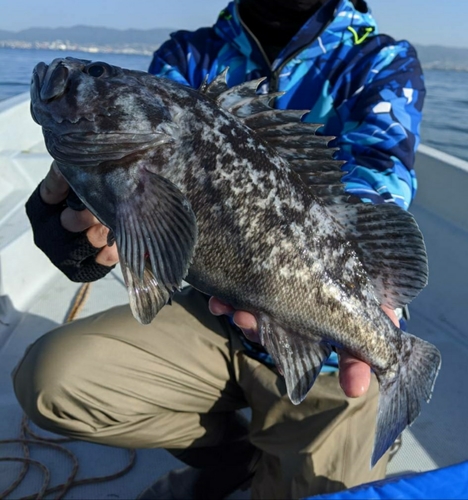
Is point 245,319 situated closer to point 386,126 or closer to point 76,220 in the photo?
point 76,220

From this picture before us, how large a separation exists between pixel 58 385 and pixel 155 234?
116cm

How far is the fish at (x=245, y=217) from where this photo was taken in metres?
1.78

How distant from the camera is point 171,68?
320 centimetres

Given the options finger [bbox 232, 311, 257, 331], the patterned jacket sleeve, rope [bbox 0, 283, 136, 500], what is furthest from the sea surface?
finger [bbox 232, 311, 257, 331]

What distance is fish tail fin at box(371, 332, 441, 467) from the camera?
6.73ft

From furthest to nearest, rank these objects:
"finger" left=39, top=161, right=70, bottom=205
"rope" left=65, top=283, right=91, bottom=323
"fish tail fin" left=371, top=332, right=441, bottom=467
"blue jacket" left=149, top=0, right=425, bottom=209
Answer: "rope" left=65, top=283, right=91, bottom=323, "blue jacket" left=149, top=0, right=425, bottom=209, "finger" left=39, top=161, right=70, bottom=205, "fish tail fin" left=371, top=332, right=441, bottom=467

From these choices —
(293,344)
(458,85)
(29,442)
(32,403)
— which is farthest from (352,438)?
(458,85)

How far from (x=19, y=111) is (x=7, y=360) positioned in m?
3.06

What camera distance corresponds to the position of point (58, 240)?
98.8 inches

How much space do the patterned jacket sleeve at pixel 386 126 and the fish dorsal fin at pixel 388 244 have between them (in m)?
0.54

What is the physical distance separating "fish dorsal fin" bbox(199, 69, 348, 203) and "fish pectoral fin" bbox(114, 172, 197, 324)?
1.38 ft

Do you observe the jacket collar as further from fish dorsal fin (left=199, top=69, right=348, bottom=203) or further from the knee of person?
the knee of person

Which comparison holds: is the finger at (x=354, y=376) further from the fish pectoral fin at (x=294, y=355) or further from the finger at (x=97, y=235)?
the finger at (x=97, y=235)

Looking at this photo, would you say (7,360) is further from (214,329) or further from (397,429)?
(397,429)
